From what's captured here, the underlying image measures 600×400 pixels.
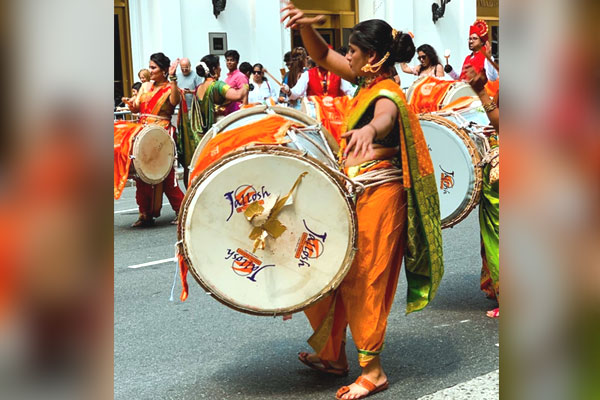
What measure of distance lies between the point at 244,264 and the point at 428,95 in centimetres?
415

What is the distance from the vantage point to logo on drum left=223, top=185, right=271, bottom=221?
3.08 metres

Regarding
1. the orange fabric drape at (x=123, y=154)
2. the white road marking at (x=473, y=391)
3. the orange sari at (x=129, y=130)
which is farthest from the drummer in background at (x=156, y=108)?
the white road marking at (x=473, y=391)

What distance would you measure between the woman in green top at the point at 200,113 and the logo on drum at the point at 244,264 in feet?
19.8

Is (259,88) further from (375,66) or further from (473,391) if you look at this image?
(473,391)

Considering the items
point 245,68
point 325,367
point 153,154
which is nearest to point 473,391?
point 325,367

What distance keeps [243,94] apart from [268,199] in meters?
6.08

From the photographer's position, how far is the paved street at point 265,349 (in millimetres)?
3621

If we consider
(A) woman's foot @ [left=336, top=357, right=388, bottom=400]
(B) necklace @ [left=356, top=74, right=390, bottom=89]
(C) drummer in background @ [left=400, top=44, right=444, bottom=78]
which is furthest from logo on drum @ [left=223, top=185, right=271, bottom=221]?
(C) drummer in background @ [left=400, top=44, right=444, bottom=78]

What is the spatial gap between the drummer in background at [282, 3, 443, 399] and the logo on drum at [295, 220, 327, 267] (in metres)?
0.21

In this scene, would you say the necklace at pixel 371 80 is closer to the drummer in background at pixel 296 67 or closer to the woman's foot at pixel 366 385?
the woman's foot at pixel 366 385

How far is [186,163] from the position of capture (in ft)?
30.5

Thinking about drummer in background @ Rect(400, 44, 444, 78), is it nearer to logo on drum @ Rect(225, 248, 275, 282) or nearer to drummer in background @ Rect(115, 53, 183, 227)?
drummer in background @ Rect(115, 53, 183, 227)
